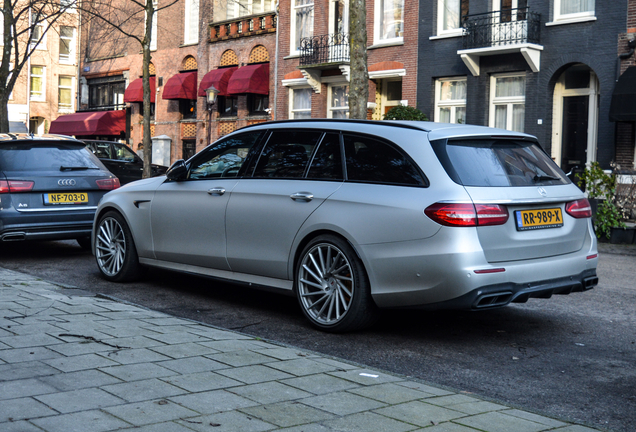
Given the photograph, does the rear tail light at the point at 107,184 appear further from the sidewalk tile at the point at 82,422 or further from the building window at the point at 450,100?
the building window at the point at 450,100

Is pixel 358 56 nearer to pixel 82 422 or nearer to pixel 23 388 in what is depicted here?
pixel 23 388

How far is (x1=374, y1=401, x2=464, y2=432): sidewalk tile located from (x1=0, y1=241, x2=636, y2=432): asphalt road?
501 millimetres

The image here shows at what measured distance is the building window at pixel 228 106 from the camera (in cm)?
3384

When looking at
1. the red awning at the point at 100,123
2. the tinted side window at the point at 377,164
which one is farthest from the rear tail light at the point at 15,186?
the red awning at the point at 100,123

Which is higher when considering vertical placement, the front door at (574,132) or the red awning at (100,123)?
the red awning at (100,123)

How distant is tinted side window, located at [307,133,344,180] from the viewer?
5.88 metres

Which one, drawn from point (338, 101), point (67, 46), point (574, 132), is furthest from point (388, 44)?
point (67, 46)

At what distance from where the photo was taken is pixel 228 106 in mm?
34219

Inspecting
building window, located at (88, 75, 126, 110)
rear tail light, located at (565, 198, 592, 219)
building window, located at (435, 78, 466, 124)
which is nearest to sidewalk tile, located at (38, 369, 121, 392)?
rear tail light, located at (565, 198, 592, 219)

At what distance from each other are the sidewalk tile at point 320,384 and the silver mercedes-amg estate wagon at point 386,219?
1.25 metres

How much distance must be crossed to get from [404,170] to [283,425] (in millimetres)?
2527

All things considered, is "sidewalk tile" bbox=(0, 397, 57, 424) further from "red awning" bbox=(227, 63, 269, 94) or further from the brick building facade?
"red awning" bbox=(227, 63, 269, 94)

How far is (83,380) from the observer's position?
396 centimetres

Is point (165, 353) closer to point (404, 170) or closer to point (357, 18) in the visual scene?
point (404, 170)
